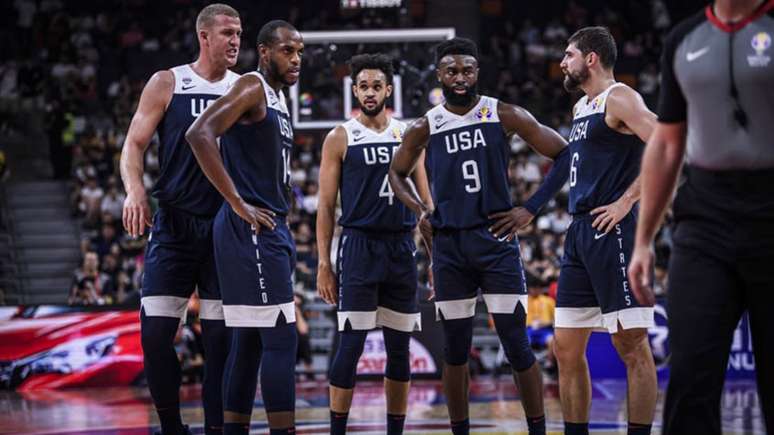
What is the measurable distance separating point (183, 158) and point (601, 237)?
100 inches

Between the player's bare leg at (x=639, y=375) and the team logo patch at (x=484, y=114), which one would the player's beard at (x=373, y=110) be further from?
the player's bare leg at (x=639, y=375)

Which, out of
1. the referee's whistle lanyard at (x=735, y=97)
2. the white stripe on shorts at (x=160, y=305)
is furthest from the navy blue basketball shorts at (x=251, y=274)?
the referee's whistle lanyard at (x=735, y=97)

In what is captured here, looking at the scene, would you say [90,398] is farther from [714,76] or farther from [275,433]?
[714,76]

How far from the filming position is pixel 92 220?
58.0ft

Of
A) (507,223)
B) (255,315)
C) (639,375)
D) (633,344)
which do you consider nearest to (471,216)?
(507,223)

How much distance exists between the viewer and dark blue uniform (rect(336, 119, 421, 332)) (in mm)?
6742

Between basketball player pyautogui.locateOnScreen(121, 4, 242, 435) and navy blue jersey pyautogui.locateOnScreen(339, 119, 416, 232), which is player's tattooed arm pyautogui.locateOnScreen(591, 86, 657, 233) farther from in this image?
basketball player pyautogui.locateOnScreen(121, 4, 242, 435)

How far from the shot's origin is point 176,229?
19.4 feet

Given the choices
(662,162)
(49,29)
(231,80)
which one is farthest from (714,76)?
(49,29)

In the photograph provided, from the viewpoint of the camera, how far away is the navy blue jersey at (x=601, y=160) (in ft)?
19.5

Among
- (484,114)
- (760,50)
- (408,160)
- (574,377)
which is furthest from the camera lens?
(408,160)

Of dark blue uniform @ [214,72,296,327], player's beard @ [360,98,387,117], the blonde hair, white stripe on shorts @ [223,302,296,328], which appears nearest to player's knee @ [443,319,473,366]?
dark blue uniform @ [214,72,296,327]

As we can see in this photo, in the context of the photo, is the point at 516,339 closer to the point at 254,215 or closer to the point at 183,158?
the point at 254,215

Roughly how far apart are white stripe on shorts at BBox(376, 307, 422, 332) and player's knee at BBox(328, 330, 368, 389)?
23 cm
